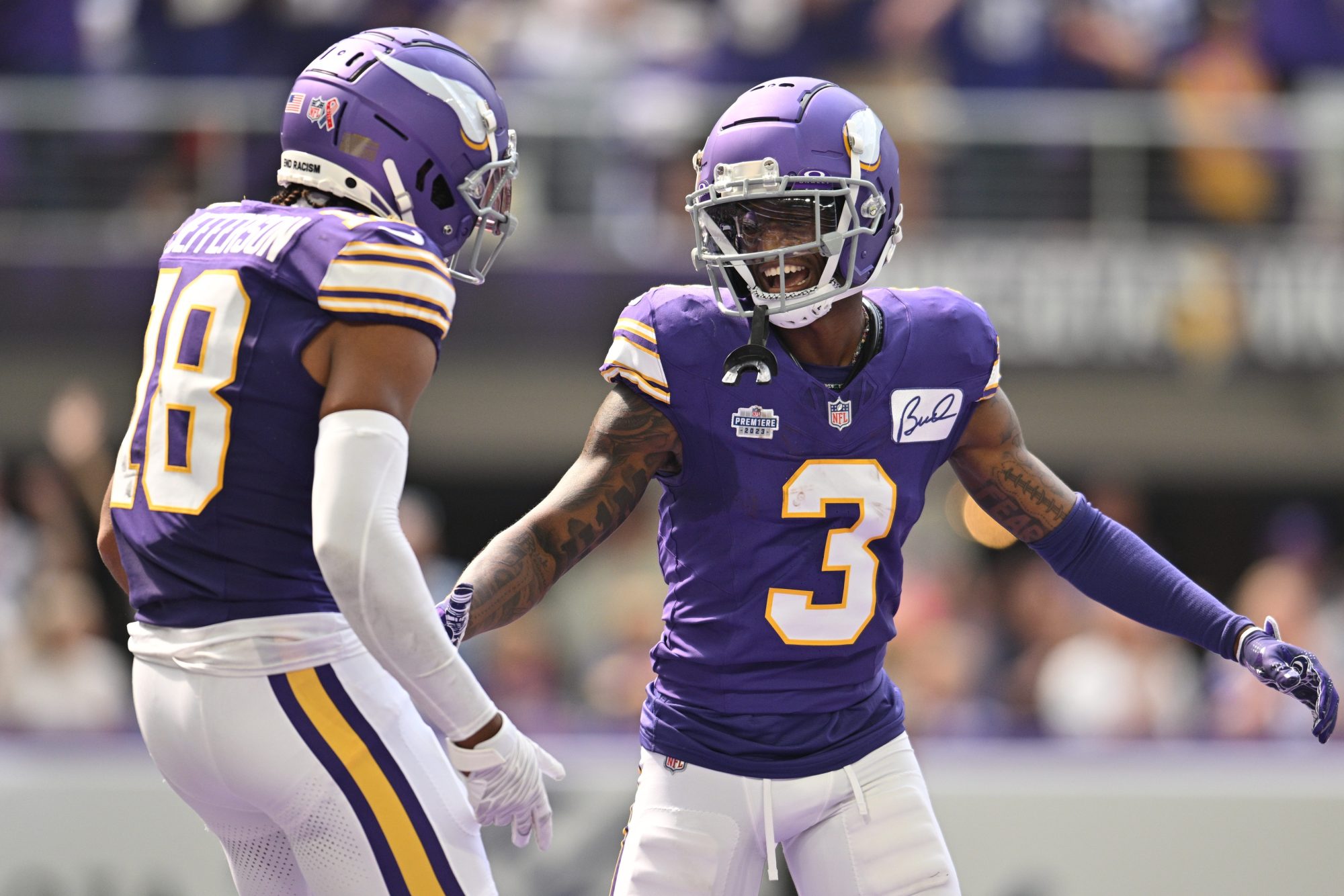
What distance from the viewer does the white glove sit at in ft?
7.86

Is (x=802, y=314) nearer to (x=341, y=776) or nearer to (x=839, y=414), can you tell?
(x=839, y=414)

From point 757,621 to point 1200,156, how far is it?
19.1 feet

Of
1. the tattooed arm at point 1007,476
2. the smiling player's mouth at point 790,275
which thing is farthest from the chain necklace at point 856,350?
the tattooed arm at point 1007,476

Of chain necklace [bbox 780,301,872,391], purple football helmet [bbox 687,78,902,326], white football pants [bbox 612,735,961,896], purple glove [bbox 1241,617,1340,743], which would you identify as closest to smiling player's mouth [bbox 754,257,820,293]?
purple football helmet [bbox 687,78,902,326]

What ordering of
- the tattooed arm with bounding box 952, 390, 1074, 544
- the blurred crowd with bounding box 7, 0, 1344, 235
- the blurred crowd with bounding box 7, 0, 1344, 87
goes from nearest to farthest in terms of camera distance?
the tattooed arm with bounding box 952, 390, 1074, 544 → the blurred crowd with bounding box 7, 0, 1344, 235 → the blurred crowd with bounding box 7, 0, 1344, 87

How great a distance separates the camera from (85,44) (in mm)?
7809

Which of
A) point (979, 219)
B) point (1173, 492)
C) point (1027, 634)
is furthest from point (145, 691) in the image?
point (1173, 492)

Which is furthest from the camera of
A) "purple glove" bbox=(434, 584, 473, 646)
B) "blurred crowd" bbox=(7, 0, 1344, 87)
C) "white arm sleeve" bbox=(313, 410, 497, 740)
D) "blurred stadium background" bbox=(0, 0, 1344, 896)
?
"blurred crowd" bbox=(7, 0, 1344, 87)

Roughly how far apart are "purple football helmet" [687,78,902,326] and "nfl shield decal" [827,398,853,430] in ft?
0.56

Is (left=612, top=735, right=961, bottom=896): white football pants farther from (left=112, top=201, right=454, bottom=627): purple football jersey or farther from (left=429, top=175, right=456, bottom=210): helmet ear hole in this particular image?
(left=429, top=175, right=456, bottom=210): helmet ear hole

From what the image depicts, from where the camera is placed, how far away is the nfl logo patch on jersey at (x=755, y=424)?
9.29ft

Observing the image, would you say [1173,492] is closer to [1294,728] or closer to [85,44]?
[1294,728]

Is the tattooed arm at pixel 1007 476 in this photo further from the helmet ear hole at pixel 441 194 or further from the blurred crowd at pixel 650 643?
the blurred crowd at pixel 650 643

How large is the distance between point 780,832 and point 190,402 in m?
1.22
